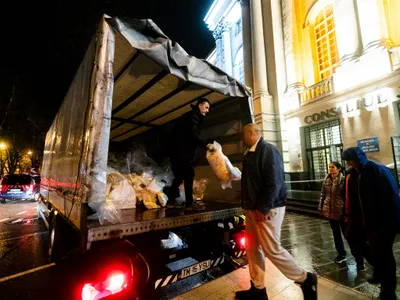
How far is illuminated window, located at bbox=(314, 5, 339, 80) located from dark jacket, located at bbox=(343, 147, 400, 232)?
10250 millimetres

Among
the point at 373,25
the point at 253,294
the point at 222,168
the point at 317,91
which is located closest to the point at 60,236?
the point at 222,168

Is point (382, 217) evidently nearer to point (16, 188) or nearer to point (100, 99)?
point (100, 99)

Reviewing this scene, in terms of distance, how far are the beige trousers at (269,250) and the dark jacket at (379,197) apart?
1.18 meters

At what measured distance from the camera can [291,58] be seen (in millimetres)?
12906

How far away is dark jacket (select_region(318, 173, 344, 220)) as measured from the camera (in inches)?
159

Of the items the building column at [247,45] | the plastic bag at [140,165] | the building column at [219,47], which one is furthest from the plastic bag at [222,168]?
the building column at [219,47]

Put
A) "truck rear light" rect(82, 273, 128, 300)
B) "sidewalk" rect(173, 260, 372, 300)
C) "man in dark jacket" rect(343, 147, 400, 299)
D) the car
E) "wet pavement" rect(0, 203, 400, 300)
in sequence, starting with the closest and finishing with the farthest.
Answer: "truck rear light" rect(82, 273, 128, 300)
"man in dark jacket" rect(343, 147, 400, 299)
"sidewalk" rect(173, 260, 372, 300)
"wet pavement" rect(0, 203, 400, 300)
the car

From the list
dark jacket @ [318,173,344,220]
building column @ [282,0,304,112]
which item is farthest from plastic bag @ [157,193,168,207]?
building column @ [282,0,304,112]

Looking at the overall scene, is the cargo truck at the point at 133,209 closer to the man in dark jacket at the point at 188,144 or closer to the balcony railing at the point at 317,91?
the man in dark jacket at the point at 188,144

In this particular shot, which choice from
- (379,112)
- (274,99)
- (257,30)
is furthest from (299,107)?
(257,30)

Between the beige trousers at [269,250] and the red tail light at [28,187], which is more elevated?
the red tail light at [28,187]

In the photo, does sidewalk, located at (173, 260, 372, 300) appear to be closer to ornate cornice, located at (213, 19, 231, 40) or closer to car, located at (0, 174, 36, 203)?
car, located at (0, 174, 36, 203)

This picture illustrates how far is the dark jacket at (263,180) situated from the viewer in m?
2.43

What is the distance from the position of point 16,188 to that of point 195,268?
54.0ft
